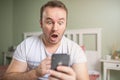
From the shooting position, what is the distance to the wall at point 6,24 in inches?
156

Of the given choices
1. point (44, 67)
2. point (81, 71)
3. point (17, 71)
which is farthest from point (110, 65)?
point (44, 67)

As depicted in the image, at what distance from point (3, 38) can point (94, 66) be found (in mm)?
2201

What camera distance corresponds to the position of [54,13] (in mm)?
→ 830

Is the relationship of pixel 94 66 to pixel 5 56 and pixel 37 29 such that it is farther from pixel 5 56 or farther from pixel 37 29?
pixel 5 56

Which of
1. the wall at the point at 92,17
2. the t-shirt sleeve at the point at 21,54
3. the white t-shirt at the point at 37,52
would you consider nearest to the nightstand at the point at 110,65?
the wall at the point at 92,17

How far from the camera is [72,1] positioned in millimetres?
3045

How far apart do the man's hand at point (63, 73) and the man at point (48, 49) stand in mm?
68

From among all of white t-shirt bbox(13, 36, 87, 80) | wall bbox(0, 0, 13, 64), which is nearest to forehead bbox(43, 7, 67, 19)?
white t-shirt bbox(13, 36, 87, 80)

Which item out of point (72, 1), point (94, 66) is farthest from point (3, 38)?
point (94, 66)

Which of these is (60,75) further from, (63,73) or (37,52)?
(37,52)

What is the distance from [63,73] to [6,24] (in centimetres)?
364

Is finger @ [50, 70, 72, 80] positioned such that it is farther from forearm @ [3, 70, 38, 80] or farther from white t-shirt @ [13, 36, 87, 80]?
white t-shirt @ [13, 36, 87, 80]

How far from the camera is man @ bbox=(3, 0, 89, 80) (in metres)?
0.83

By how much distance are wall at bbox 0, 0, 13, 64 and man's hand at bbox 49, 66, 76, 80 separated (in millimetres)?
3534
